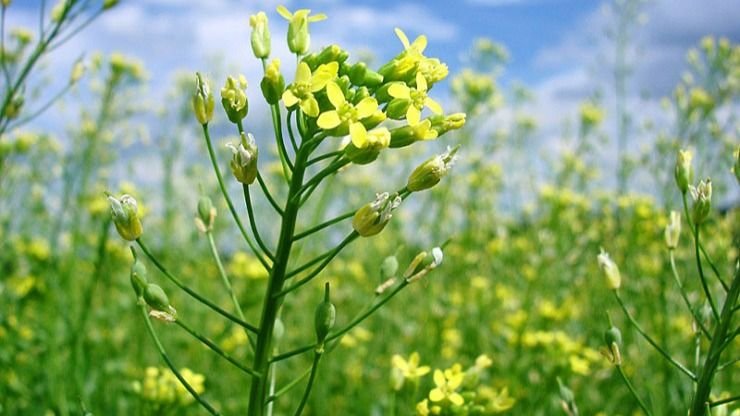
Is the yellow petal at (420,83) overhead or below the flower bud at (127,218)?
overhead

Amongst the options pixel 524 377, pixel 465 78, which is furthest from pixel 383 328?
pixel 465 78

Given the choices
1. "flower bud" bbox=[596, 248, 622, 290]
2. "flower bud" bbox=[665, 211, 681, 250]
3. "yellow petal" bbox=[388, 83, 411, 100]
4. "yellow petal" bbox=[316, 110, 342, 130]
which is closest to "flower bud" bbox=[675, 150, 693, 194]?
"flower bud" bbox=[665, 211, 681, 250]

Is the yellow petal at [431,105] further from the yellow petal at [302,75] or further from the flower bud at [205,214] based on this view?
the flower bud at [205,214]

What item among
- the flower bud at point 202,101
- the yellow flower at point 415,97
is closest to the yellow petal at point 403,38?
the yellow flower at point 415,97

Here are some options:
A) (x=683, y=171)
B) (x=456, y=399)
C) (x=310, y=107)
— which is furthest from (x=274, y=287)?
(x=683, y=171)

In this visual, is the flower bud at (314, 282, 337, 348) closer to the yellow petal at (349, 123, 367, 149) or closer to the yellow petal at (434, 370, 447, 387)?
the yellow petal at (349, 123, 367, 149)

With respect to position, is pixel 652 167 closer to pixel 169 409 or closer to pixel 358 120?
pixel 169 409

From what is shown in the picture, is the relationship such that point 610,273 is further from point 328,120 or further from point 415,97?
point 328,120
